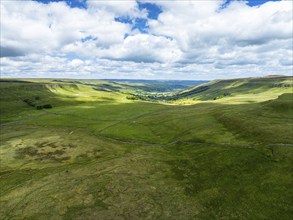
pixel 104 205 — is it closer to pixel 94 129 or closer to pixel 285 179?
pixel 285 179

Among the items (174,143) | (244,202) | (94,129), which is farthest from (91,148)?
(244,202)

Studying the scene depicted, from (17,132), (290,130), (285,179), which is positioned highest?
Result: (290,130)

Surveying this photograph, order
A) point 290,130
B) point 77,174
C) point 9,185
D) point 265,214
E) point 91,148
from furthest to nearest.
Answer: point 91,148
point 290,130
point 77,174
point 9,185
point 265,214

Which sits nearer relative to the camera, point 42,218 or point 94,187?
point 42,218

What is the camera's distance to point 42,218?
45.1 meters

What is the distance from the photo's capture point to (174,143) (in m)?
98.8

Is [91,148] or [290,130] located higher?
[290,130]

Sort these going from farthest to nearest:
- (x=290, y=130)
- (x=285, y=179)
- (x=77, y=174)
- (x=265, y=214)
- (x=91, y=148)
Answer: (x=91, y=148) < (x=290, y=130) < (x=77, y=174) < (x=285, y=179) < (x=265, y=214)

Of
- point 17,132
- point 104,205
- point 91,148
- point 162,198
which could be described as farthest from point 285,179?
point 17,132

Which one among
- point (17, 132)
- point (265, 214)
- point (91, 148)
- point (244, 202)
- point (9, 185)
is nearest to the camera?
point (265, 214)

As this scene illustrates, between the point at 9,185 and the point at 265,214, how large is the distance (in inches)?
2546

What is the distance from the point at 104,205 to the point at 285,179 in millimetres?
43598

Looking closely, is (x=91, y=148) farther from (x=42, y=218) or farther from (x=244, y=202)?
(x=244, y=202)

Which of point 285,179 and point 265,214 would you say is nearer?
point 265,214
